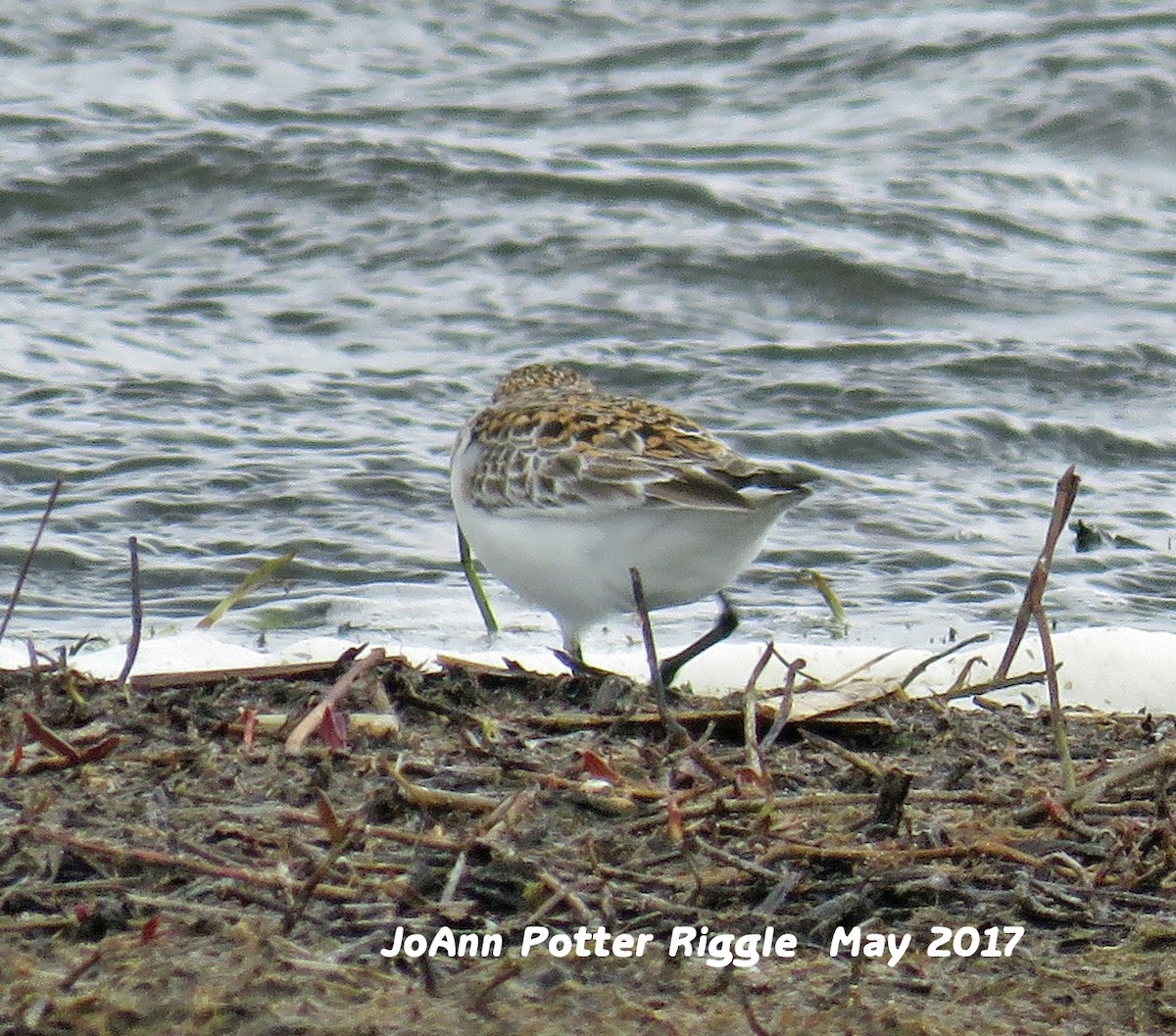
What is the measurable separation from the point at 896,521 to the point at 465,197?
365 cm

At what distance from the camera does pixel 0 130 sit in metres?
9.53

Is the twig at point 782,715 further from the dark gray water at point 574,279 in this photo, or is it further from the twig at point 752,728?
the dark gray water at point 574,279

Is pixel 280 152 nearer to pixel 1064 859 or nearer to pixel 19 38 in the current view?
pixel 19 38

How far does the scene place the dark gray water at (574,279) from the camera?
5.70m

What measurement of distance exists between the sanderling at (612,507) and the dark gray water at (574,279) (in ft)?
2.81

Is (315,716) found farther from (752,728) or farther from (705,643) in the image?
(705,643)

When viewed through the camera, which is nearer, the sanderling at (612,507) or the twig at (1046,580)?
the twig at (1046,580)

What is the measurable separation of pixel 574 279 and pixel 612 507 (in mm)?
4740

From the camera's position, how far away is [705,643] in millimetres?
3879

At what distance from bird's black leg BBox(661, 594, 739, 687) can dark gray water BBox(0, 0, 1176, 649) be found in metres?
1.02

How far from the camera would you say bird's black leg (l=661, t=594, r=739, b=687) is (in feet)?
12.4

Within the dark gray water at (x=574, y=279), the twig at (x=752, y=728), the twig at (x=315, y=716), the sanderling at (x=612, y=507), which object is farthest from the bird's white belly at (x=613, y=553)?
the twig at (x=315, y=716)

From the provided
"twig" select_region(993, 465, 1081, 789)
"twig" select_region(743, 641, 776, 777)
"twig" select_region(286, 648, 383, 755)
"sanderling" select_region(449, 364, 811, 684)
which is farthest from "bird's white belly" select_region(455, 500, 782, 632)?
"twig" select_region(993, 465, 1081, 789)

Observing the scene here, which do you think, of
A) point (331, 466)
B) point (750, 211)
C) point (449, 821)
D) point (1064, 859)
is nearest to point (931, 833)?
point (1064, 859)
